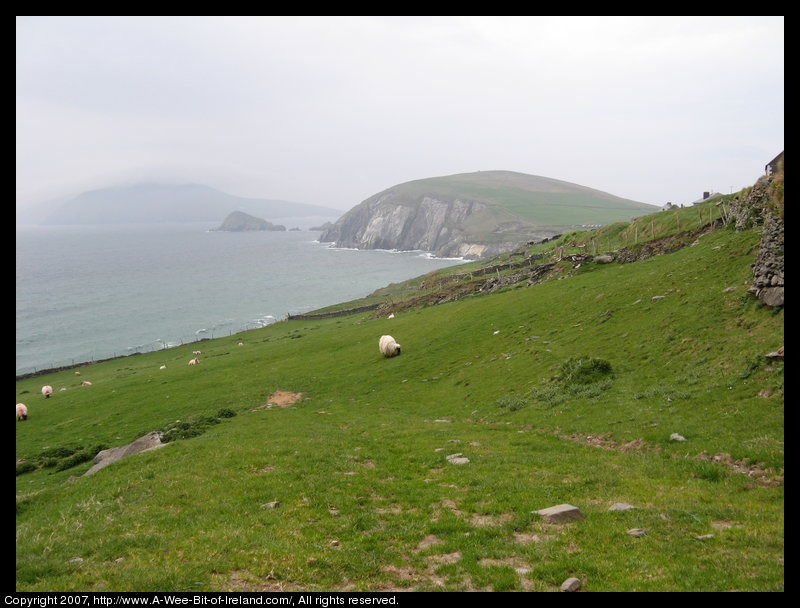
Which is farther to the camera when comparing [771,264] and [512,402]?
[512,402]

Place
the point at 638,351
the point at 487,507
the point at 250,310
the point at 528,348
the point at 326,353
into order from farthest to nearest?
the point at 250,310 → the point at 326,353 → the point at 528,348 → the point at 638,351 → the point at 487,507

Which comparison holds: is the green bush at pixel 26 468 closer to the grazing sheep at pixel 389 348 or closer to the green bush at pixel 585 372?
the grazing sheep at pixel 389 348

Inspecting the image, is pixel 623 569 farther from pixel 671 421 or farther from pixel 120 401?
→ pixel 120 401

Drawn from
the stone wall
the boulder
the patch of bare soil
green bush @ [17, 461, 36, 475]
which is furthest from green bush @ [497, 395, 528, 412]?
green bush @ [17, 461, 36, 475]

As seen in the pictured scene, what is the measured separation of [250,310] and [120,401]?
111775 millimetres

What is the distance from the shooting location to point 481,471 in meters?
17.5

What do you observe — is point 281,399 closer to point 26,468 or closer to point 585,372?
point 26,468

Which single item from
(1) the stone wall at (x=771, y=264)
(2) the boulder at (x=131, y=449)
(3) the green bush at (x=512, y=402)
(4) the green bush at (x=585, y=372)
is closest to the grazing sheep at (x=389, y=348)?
(3) the green bush at (x=512, y=402)

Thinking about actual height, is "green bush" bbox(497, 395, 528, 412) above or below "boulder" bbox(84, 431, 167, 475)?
above

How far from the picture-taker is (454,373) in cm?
3919

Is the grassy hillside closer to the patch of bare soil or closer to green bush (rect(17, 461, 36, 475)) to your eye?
the patch of bare soil

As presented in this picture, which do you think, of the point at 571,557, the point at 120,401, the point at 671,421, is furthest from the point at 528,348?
the point at 120,401

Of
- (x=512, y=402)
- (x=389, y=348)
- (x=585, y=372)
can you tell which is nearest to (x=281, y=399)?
(x=389, y=348)

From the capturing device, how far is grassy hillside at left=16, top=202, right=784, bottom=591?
400 inches
